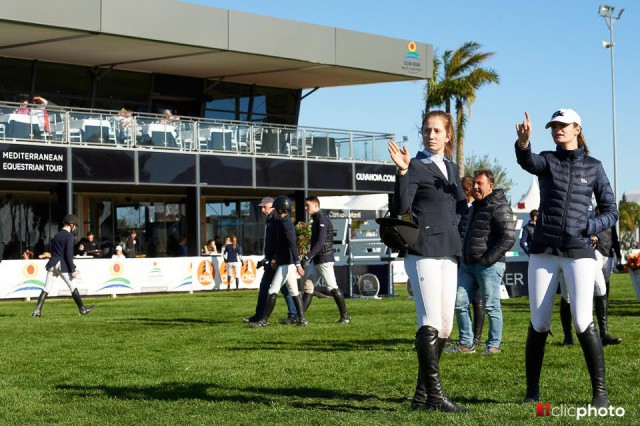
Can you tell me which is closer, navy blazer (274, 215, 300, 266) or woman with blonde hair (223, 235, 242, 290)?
navy blazer (274, 215, 300, 266)

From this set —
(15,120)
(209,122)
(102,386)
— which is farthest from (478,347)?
(209,122)

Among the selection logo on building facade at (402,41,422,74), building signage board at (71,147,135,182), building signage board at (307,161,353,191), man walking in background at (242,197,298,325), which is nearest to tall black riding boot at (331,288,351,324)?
man walking in background at (242,197,298,325)

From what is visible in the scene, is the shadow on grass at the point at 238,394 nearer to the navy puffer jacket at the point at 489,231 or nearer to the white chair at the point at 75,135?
the navy puffer jacket at the point at 489,231

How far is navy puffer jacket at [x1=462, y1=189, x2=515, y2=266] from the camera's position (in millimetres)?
13000

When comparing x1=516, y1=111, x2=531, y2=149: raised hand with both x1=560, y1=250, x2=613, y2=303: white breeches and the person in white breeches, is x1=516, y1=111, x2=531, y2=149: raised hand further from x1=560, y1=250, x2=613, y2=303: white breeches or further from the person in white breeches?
x1=560, y1=250, x2=613, y2=303: white breeches

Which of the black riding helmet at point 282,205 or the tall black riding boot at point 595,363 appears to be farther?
the black riding helmet at point 282,205

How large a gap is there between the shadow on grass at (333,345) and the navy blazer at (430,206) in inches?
200

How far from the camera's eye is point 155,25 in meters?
37.8

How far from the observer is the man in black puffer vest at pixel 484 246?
1302cm

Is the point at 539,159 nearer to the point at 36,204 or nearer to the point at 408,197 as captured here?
the point at 408,197

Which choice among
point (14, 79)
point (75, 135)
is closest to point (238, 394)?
point (75, 135)

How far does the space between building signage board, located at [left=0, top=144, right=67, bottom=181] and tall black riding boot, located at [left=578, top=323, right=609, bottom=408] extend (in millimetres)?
26349

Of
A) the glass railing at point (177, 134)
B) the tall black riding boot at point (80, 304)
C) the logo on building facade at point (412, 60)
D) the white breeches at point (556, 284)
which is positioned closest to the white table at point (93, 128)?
the glass railing at point (177, 134)

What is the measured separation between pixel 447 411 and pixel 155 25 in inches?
Answer: 1222
